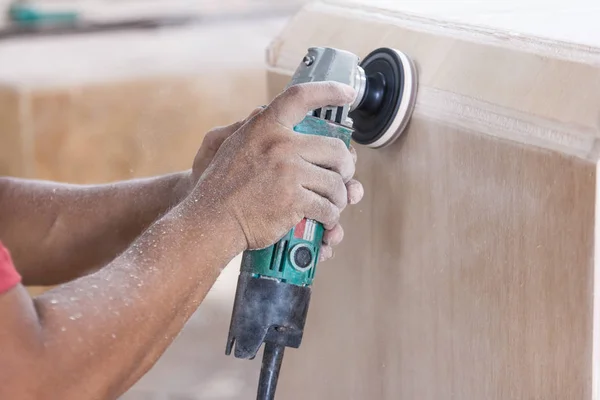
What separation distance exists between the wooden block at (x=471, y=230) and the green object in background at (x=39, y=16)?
1.73m

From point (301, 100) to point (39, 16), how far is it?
1993 millimetres

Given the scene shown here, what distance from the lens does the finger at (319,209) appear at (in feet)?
2.18

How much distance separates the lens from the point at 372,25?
2.64 ft

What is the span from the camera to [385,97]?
73cm

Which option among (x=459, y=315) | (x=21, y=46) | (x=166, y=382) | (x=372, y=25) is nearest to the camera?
(x=459, y=315)

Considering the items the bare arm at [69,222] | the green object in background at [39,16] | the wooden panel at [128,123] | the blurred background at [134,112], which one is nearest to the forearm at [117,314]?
the bare arm at [69,222]

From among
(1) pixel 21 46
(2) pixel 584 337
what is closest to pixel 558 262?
(2) pixel 584 337

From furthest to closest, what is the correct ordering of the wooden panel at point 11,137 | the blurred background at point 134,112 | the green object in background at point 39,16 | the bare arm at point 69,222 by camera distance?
the green object in background at point 39,16, the wooden panel at point 11,137, the blurred background at point 134,112, the bare arm at point 69,222

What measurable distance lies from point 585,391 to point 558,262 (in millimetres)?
85

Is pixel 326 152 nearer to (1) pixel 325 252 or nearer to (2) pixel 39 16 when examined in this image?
(1) pixel 325 252

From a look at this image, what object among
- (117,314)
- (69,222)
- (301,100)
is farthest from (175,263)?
(69,222)

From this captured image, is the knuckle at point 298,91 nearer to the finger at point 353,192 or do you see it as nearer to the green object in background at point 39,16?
the finger at point 353,192

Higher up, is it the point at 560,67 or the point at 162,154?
the point at 162,154

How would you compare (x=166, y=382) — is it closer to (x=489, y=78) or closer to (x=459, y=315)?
(x=459, y=315)
